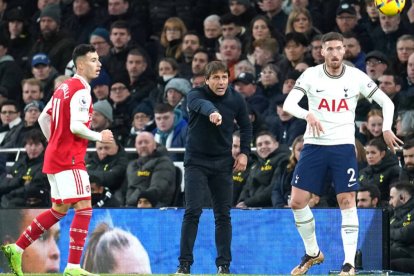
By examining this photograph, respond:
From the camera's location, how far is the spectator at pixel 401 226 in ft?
52.6

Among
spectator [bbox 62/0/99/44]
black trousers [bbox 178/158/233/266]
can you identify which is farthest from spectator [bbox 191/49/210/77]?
black trousers [bbox 178/158/233/266]

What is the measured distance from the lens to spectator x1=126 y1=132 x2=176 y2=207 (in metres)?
18.2

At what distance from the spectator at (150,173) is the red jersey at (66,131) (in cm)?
483

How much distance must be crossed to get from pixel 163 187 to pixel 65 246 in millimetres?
1747

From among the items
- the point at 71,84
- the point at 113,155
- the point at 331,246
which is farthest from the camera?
the point at 113,155

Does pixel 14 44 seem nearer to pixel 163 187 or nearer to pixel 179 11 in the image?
pixel 179 11

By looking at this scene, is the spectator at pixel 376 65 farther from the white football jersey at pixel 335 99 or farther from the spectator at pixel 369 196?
the white football jersey at pixel 335 99

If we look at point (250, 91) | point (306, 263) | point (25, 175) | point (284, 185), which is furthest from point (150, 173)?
point (306, 263)

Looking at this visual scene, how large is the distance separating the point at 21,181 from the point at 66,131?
6663mm

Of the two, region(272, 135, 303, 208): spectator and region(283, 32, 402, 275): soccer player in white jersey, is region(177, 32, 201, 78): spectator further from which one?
region(283, 32, 402, 275): soccer player in white jersey

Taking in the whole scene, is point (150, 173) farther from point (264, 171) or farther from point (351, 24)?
point (351, 24)

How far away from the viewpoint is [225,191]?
1459 centimetres

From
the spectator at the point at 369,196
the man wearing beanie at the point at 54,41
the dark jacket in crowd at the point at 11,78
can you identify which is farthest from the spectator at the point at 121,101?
the spectator at the point at 369,196

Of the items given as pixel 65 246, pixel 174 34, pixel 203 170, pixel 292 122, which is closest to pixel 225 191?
pixel 203 170
